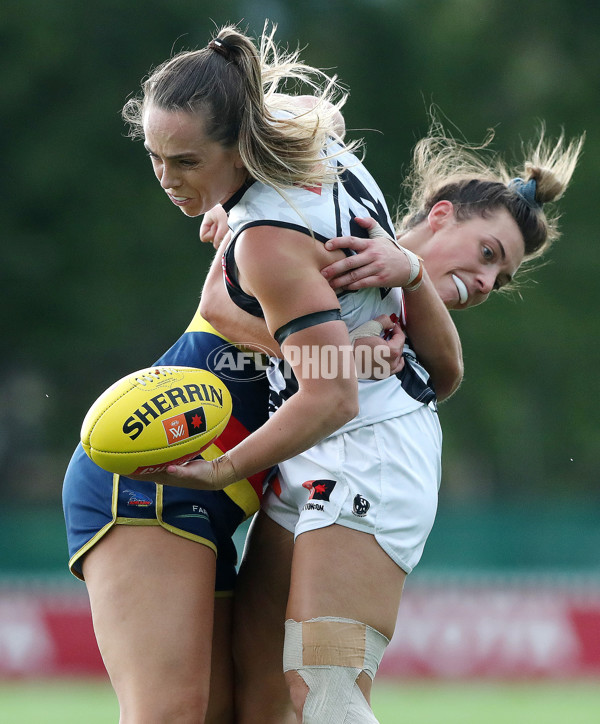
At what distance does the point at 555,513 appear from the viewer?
13.0 meters

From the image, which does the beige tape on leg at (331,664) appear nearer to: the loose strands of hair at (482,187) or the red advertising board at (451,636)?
the loose strands of hair at (482,187)

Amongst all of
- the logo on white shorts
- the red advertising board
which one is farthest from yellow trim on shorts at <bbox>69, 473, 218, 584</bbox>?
the red advertising board

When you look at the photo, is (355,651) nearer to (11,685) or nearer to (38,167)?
(11,685)

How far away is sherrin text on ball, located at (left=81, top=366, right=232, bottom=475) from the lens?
3.18 metres

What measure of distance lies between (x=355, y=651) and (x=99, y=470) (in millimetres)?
983

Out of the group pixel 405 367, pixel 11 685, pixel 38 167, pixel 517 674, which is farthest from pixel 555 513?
pixel 38 167

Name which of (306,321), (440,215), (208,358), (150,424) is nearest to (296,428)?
(306,321)

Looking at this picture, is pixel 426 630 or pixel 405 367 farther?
pixel 426 630

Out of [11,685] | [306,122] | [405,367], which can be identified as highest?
[306,122]

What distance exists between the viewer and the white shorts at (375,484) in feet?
11.1

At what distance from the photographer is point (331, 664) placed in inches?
129

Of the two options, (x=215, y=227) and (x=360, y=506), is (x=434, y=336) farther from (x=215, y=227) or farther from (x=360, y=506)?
(x=215, y=227)

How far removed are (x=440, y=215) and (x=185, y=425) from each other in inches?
56.6

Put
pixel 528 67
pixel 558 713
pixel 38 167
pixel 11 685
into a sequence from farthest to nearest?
pixel 528 67 → pixel 38 167 → pixel 11 685 → pixel 558 713
